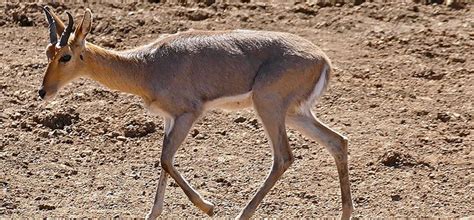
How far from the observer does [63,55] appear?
436 inches

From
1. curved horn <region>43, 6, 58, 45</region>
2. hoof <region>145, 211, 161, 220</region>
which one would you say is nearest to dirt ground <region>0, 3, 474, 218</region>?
hoof <region>145, 211, 161, 220</region>

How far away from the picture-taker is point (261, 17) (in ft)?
53.4

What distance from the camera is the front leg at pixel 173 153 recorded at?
1099 cm

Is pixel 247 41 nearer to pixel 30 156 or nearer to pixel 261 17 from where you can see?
pixel 30 156

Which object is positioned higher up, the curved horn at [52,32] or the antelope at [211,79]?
the curved horn at [52,32]

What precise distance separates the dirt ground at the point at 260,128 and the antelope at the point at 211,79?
68 centimetres

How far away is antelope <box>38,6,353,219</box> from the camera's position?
11.1m

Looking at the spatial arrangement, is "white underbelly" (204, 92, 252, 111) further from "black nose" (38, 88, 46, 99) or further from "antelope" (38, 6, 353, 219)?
"black nose" (38, 88, 46, 99)

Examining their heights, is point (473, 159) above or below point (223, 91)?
below

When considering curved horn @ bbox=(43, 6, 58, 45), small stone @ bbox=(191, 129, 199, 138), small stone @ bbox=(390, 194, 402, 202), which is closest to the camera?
curved horn @ bbox=(43, 6, 58, 45)

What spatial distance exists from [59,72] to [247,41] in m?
1.69

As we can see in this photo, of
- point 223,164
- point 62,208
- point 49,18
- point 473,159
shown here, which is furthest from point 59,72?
point 473,159

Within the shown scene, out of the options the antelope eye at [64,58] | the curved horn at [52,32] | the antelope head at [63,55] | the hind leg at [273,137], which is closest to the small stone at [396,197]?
the hind leg at [273,137]

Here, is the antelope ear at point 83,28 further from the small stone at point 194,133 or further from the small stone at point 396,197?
the small stone at point 396,197
